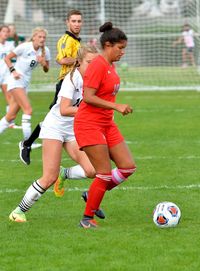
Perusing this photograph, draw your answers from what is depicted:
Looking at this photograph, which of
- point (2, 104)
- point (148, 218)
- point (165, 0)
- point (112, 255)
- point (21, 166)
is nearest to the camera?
point (112, 255)

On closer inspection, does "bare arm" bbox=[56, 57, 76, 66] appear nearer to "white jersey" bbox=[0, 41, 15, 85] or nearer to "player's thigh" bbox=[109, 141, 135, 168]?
"player's thigh" bbox=[109, 141, 135, 168]

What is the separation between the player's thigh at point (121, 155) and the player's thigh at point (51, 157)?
67 cm

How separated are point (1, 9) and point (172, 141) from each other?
916 inches

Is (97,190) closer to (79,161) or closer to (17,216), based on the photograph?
(17,216)

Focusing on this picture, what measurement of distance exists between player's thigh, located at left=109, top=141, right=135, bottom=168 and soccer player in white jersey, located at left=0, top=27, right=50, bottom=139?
592 centimetres

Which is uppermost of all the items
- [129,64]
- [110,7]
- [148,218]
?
[148,218]

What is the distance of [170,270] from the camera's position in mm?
6223

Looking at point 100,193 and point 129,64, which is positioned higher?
point 100,193

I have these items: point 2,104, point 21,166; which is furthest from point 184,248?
point 2,104

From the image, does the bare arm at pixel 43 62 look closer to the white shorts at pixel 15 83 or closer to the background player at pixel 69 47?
the white shorts at pixel 15 83

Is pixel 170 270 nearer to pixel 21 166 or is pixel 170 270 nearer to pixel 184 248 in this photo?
pixel 184 248

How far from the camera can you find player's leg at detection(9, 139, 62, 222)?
26.6 feet

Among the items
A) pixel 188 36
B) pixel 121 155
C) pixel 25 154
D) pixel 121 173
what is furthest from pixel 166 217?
pixel 188 36

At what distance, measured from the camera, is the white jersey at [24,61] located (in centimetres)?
1424
